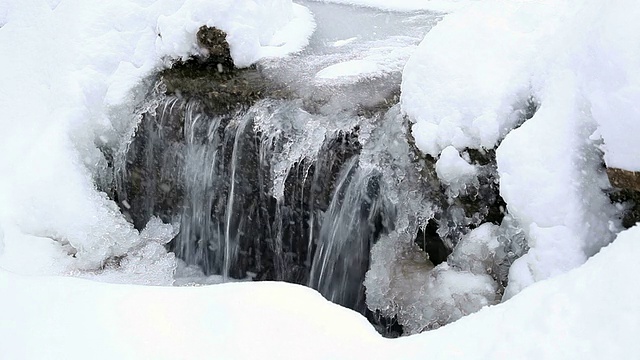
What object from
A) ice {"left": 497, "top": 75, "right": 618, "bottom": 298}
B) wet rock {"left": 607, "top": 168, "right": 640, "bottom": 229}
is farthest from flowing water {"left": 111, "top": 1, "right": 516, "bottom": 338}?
wet rock {"left": 607, "top": 168, "right": 640, "bottom": 229}

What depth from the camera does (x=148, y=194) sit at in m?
5.15

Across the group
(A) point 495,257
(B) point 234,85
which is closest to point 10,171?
(B) point 234,85

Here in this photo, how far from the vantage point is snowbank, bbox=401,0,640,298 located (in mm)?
2471

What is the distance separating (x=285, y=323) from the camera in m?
2.08

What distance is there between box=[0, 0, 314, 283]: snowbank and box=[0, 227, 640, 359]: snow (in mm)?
2069

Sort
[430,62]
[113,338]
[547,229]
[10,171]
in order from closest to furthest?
[113,338], [547,229], [430,62], [10,171]

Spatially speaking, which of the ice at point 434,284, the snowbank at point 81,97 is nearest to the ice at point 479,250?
the ice at point 434,284

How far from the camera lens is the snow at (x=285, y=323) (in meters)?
1.68

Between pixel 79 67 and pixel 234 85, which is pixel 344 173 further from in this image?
pixel 79 67

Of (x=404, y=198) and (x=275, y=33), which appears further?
(x=275, y=33)

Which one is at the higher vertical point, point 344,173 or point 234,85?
point 234,85

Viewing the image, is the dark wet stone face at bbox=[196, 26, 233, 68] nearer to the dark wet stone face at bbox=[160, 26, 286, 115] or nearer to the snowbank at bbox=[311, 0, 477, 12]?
the dark wet stone face at bbox=[160, 26, 286, 115]

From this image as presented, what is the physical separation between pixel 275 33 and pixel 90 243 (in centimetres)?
254

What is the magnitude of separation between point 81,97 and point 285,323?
3857 mm
